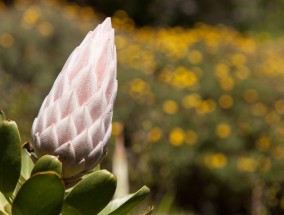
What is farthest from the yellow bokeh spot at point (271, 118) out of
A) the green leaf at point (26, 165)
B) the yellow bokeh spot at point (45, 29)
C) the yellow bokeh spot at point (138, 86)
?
the green leaf at point (26, 165)

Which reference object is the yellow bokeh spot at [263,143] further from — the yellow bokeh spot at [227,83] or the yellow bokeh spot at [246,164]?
the yellow bokeh spot at [227,83]

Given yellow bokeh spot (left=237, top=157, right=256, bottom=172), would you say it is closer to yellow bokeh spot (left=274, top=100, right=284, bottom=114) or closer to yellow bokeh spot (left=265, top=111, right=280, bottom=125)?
yellow bokeh spot (left=265, top=111, right=280, bottom=125)

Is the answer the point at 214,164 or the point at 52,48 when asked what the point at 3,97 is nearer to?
the point at 214,164

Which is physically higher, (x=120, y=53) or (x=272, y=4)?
(x=120, y=53)

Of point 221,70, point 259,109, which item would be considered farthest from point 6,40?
point 259,109

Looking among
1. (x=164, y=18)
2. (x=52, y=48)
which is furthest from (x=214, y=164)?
(x=164, y=18)

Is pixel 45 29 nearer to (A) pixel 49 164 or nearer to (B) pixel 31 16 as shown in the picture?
(B) pixel 31 16

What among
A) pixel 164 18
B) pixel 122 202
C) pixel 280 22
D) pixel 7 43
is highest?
pixel 122 202

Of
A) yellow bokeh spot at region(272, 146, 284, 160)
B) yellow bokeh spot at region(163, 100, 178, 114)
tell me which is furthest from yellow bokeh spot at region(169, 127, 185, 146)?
yellow bokeh spot at region(272, 146, 284, 160)
